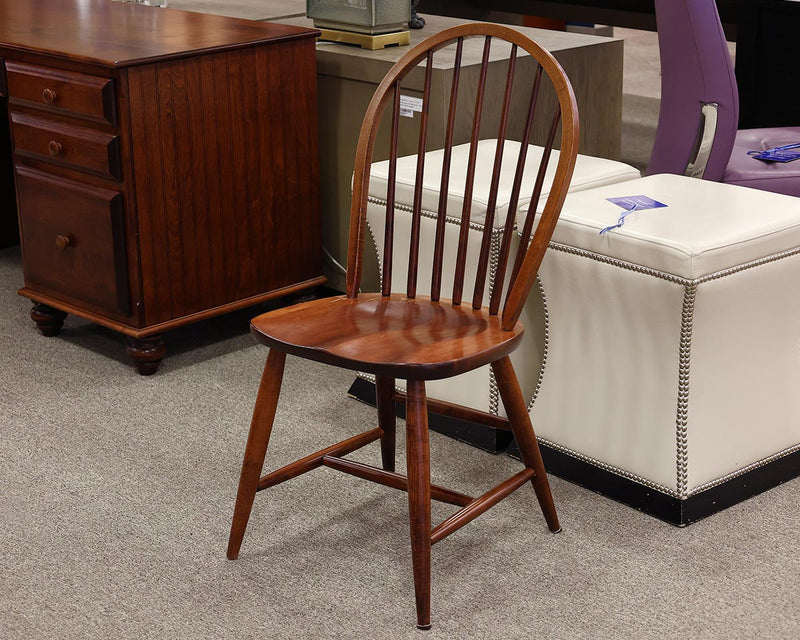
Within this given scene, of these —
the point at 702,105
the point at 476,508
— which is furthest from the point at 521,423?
the point at 702,105

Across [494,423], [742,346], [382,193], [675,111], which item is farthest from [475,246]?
[675,111]

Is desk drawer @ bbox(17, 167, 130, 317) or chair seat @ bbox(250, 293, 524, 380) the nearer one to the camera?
chair seat @ bbox(250, 293, 524, 380)

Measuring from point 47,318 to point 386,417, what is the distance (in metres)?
1.23

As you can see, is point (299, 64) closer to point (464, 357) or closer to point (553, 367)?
point (553, 367)

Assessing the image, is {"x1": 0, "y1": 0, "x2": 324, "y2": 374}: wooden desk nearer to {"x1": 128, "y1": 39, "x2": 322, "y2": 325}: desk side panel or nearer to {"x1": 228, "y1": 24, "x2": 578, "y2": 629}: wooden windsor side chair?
{"x1": 128, "y1": 39, "x2": 322, "y2": 325}: desk side panel

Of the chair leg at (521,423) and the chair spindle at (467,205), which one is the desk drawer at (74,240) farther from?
the chair leg at (521,423)

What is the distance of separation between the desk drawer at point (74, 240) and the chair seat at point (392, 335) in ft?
2.77

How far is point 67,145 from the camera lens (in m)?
2.66

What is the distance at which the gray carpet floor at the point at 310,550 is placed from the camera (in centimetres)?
178

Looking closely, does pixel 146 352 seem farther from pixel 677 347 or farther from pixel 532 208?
pixel 677 347

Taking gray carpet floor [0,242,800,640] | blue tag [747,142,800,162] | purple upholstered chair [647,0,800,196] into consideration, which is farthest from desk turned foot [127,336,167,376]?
blue tag [747,142,800,162]

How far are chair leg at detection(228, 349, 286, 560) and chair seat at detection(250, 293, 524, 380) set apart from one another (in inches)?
2.3

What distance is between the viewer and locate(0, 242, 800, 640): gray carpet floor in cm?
178

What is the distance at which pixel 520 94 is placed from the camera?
2895 millimetres
